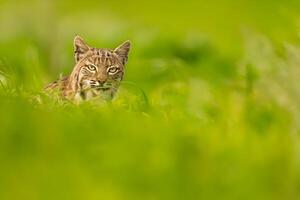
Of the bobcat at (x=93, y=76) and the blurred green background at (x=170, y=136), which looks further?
the bobcat at (x=93, y=76)

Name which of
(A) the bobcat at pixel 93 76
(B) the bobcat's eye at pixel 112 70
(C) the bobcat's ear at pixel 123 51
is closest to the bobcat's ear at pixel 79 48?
(A) the bobcat at pixel 93 76

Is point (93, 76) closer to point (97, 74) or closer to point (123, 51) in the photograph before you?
point (97, 74)

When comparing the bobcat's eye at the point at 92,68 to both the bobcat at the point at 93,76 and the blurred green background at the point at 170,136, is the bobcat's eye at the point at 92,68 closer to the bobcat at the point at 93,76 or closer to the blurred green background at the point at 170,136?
the bobcat at the point at 93,76

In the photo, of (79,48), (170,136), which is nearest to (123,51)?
(79,48)

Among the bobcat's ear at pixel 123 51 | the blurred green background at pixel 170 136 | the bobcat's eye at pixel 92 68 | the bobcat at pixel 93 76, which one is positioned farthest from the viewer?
the bobcat's ear at pixel 123 51

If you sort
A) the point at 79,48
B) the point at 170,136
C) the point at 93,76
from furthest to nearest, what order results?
→ the point at 79,48 → the point at 93,76 → the point at 170,136

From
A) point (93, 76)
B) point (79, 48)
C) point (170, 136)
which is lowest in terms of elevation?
point (170, 136)

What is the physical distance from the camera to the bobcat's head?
6508 mm

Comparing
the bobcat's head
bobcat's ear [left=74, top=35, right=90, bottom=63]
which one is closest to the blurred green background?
the bobcat's head

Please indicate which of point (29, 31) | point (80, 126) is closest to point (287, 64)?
point (80, 126)

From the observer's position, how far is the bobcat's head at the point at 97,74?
256 inches

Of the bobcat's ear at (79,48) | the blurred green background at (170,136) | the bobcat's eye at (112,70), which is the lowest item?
the blurred green background at (170,136)

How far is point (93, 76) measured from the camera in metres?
6.57

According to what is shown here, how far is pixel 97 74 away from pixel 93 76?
21mm
